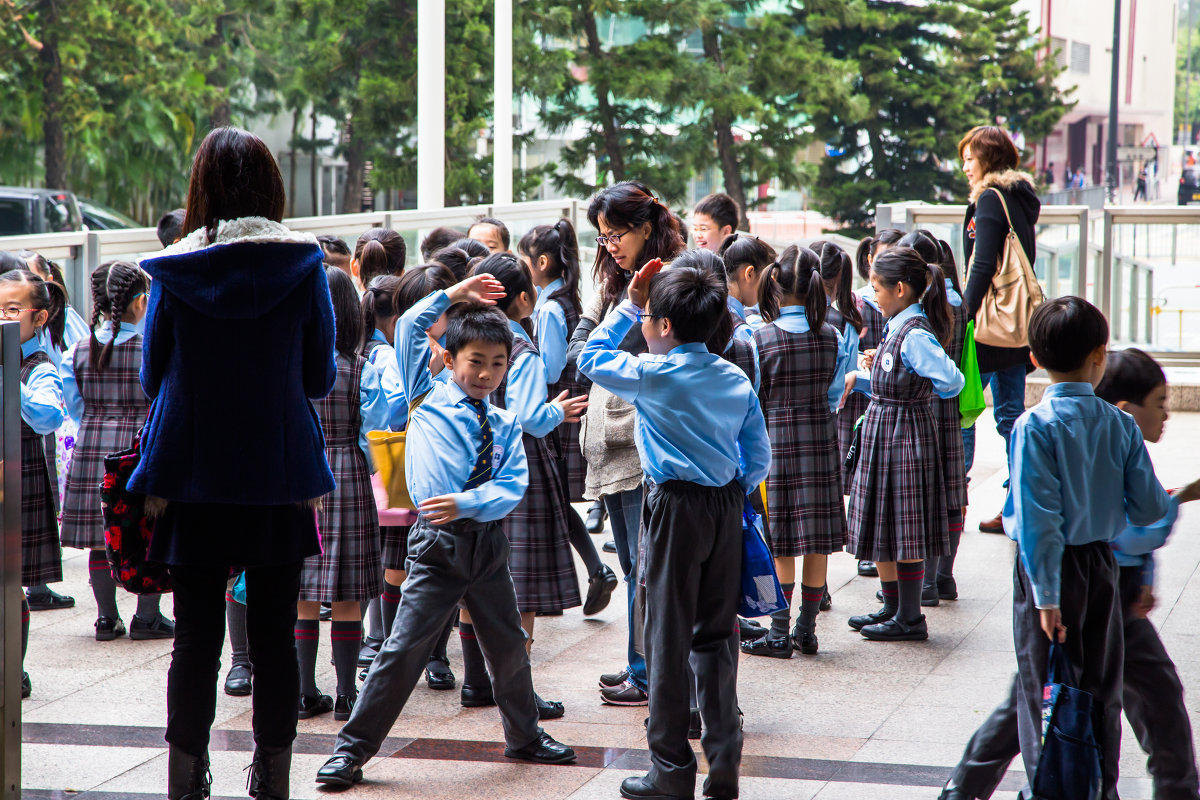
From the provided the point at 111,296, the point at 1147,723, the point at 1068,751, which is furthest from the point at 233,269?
the point at 1147,723

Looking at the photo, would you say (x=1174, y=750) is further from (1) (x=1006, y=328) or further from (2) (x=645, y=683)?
(1) (x=1006, y=328)

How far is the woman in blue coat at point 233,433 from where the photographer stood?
3055 millimetres

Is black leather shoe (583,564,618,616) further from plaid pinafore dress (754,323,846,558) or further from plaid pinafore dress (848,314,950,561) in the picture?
plaid pinafore dress (848,314,950,561)

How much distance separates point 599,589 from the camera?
5242 mm

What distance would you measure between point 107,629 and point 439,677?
1.56m

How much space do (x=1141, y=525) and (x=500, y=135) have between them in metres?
11.5

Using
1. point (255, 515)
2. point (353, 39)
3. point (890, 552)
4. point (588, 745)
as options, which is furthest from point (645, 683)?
point (353, 39)

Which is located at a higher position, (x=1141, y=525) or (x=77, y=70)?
(x=77, y=70)

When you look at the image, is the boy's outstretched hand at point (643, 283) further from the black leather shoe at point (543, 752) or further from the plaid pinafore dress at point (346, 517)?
the black leather shoe at point (543, 752)

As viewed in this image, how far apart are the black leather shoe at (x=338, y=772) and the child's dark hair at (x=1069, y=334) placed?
2118 mm

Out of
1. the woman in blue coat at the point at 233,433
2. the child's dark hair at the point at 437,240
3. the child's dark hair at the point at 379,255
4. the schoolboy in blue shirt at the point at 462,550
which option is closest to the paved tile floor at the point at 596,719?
the schoolboy in blue shirt at the point at 462,550

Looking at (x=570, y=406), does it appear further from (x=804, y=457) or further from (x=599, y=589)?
(x=599, y=589)

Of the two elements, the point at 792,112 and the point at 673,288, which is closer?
the point at 673,288

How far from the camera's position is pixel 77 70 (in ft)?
70.3
